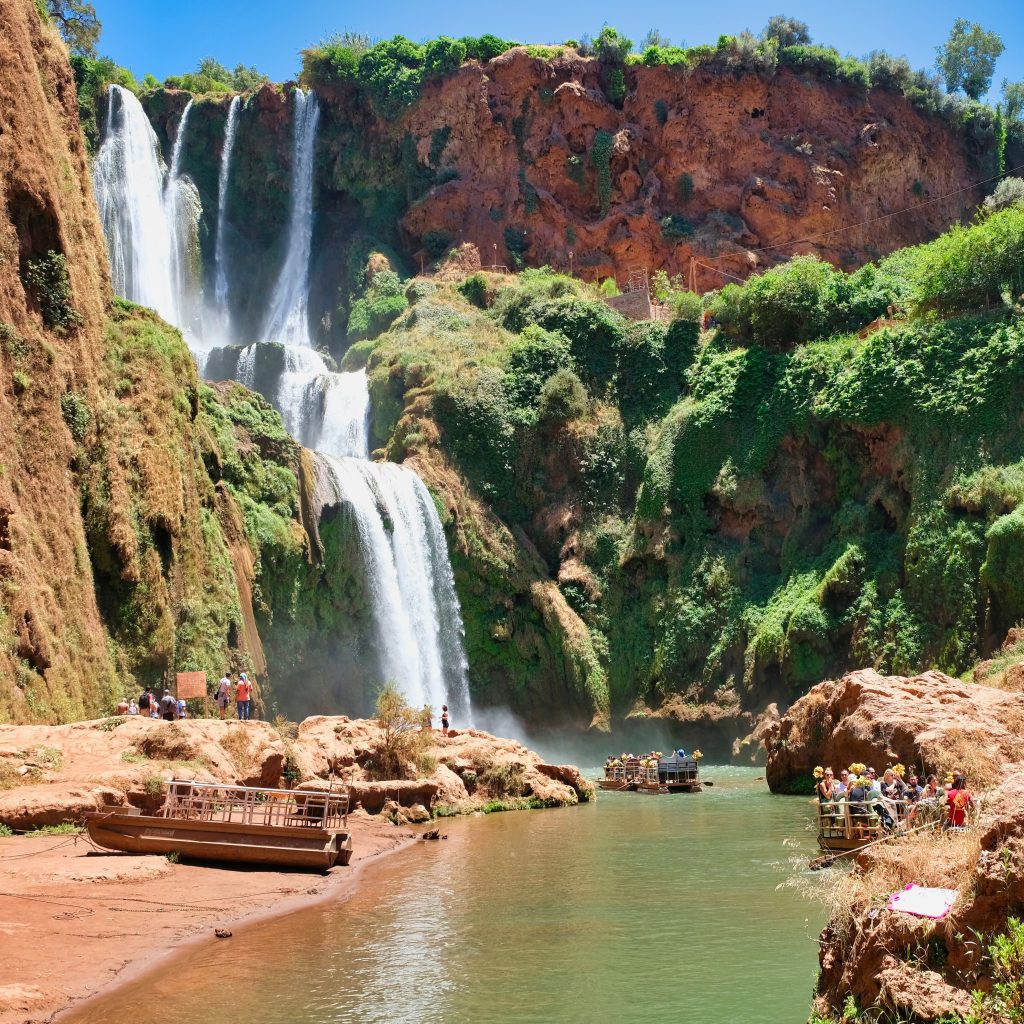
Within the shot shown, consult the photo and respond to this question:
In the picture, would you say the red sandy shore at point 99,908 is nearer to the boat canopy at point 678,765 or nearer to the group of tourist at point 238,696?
the group of tourist at point 238,696

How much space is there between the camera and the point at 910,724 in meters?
21.9

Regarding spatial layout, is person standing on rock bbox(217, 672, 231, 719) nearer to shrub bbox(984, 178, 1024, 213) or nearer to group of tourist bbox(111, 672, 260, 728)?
group of tourist bbox(111, 672, 260, 728)

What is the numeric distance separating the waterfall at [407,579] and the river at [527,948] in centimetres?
1925

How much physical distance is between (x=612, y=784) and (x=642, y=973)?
21786mm

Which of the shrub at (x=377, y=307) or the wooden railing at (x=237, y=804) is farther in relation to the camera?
the shrub at (x=377, y=307)

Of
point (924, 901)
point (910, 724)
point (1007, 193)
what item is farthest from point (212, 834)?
point (1007, 193)

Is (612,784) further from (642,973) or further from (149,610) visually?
(642,973)

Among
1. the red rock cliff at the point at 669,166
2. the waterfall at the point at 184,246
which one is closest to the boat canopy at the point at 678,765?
the red rock cliff at the point at 669,166

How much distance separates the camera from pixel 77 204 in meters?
28.3

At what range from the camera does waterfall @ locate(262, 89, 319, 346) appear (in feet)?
200

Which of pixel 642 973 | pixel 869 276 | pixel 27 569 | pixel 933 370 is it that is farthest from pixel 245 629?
pixel 869 276

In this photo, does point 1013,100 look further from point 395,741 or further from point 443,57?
Result: point 395,741

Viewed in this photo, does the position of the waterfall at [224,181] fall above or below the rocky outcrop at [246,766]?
above

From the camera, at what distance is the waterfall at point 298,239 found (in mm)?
61094
